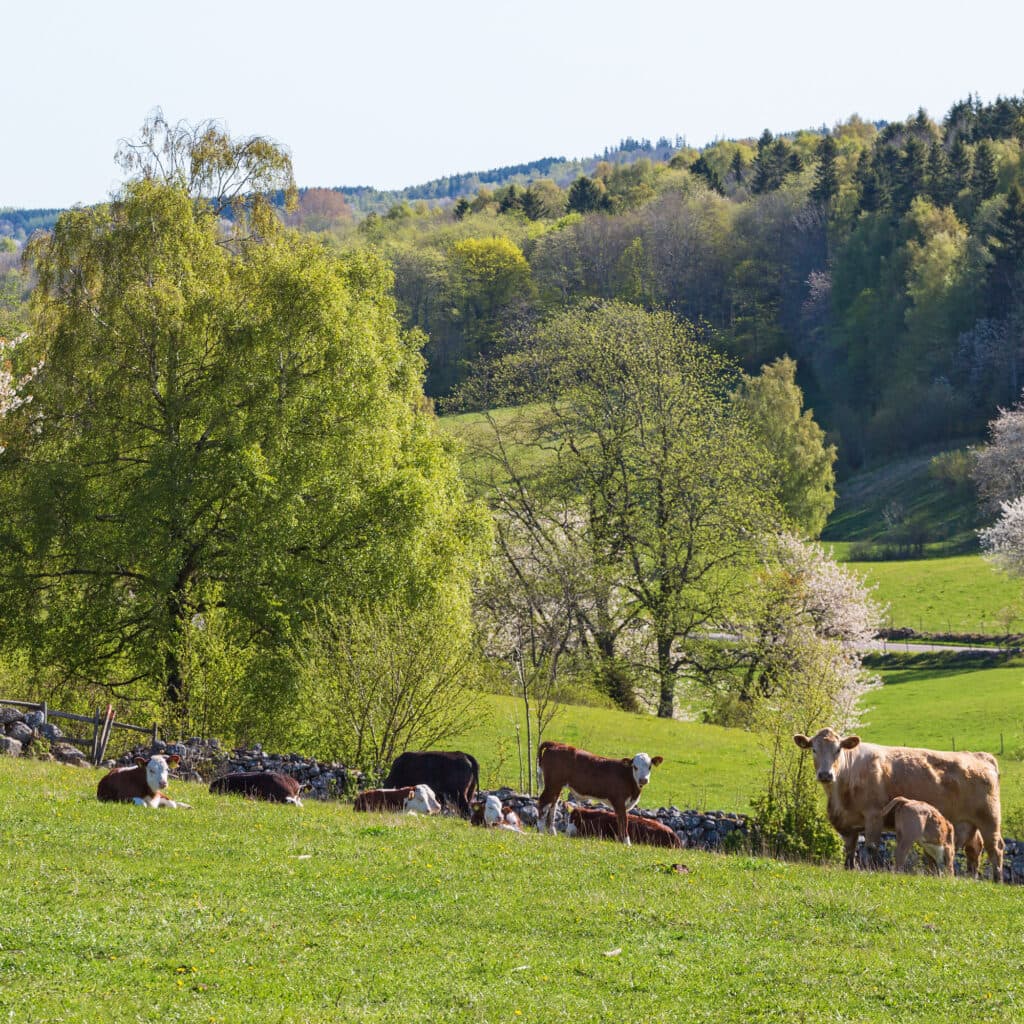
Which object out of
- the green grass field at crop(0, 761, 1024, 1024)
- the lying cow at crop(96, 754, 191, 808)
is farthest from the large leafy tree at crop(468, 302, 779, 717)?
the green grass field at crop(0, 761, 1024, 1024)

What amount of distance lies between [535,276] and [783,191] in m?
33.5

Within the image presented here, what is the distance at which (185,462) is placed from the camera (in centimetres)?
3081

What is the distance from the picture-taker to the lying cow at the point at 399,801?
71.2 ft

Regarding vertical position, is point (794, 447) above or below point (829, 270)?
below

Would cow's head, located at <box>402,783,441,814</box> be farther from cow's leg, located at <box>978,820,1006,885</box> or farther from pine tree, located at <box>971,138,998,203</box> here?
pine tree, located at <box>971,138,998,203</box>

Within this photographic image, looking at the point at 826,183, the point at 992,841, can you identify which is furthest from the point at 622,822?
the point at 826,183

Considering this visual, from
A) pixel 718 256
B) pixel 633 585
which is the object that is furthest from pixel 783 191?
pixel 633 585

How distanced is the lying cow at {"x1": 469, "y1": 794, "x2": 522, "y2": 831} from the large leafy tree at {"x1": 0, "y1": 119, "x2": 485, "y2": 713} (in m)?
10.9

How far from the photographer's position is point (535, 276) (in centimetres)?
14788

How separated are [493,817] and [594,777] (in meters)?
1.93

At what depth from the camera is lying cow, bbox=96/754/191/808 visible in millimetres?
19344

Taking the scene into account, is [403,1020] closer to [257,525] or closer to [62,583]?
[257,525]

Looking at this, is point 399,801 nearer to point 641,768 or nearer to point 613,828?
point 613,828

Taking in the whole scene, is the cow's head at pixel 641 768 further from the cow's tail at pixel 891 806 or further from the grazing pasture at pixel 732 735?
the grazing pasture at pixel 732 735
